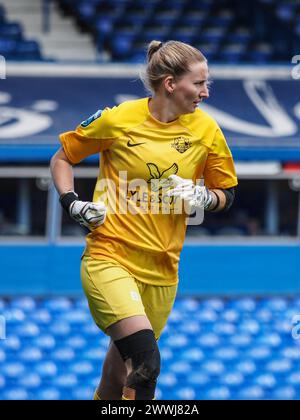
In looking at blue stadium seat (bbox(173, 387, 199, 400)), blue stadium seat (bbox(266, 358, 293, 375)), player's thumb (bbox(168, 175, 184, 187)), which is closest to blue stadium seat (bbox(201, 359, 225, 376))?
blue stadium seat (bbox(173, 387, 199, 400))

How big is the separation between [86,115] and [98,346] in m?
2.05

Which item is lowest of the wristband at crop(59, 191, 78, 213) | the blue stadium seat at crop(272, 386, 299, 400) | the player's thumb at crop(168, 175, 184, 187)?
the blue stadium seat at crop(272, 386, 299, 400)

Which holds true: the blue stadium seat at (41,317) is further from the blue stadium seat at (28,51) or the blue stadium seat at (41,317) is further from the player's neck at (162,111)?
the player's neck at (162,111)

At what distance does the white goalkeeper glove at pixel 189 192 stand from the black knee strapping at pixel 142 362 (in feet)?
1.96

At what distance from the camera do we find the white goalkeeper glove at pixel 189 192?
16.1 feet

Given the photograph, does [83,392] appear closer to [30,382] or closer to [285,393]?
[30,382]

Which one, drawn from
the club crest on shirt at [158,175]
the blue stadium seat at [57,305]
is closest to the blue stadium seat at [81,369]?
the blue stadium seat at [57,305]

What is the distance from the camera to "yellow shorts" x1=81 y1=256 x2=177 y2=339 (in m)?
4.97

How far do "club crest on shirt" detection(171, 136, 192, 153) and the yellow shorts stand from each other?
594 millimetres

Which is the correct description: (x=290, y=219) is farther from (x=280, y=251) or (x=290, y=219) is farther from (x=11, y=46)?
A: (x=11, y=46)

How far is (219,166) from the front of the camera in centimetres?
521

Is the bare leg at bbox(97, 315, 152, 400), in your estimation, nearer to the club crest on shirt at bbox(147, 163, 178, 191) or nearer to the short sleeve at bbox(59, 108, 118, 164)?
the club crest on shirt at bbox(147, 163, 178, 191)

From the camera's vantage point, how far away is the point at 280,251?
33.1 ft

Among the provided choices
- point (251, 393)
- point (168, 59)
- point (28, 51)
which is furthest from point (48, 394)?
point (168, 59)
